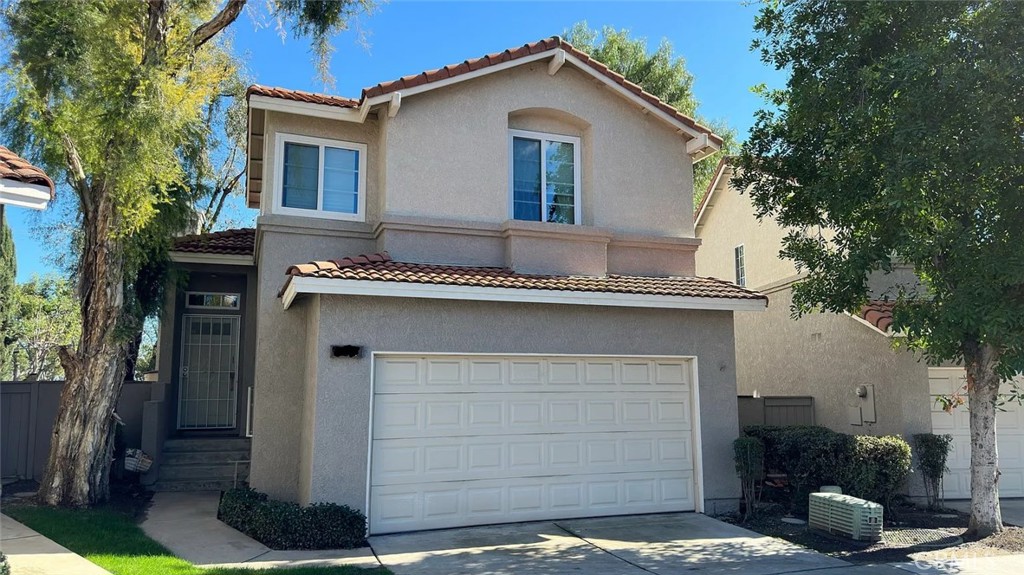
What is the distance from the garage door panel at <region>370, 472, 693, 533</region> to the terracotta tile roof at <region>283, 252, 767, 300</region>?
279 centimetres

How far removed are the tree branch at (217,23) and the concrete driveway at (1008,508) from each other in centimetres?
1422

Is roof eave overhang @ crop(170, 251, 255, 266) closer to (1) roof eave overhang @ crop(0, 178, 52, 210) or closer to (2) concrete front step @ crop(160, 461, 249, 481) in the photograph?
(2) concrete front step @ crop(160, 461, 249, 481)

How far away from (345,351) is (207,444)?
550 centimetres

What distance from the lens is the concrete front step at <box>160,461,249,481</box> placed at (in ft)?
41.8

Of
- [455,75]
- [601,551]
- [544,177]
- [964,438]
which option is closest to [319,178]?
[455,75]

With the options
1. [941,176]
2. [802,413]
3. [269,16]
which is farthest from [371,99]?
[802,413]

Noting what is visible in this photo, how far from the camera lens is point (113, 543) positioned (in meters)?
8.43

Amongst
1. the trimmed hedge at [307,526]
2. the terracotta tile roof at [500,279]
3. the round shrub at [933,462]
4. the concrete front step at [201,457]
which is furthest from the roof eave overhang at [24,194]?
the round shrub at [933,462]

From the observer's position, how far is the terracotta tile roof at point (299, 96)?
1106cm

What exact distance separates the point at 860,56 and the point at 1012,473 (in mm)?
8395

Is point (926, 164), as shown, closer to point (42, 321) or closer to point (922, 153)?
point (922, 153)

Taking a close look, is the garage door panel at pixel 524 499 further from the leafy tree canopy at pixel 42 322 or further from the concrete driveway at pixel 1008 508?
the leafy tree canopy at pixel 42 322

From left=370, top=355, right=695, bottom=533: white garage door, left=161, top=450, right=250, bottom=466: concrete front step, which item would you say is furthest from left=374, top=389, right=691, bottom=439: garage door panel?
left=161, top=450, right=250, bottom=466: concrete front step

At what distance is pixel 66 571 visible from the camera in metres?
7.00
